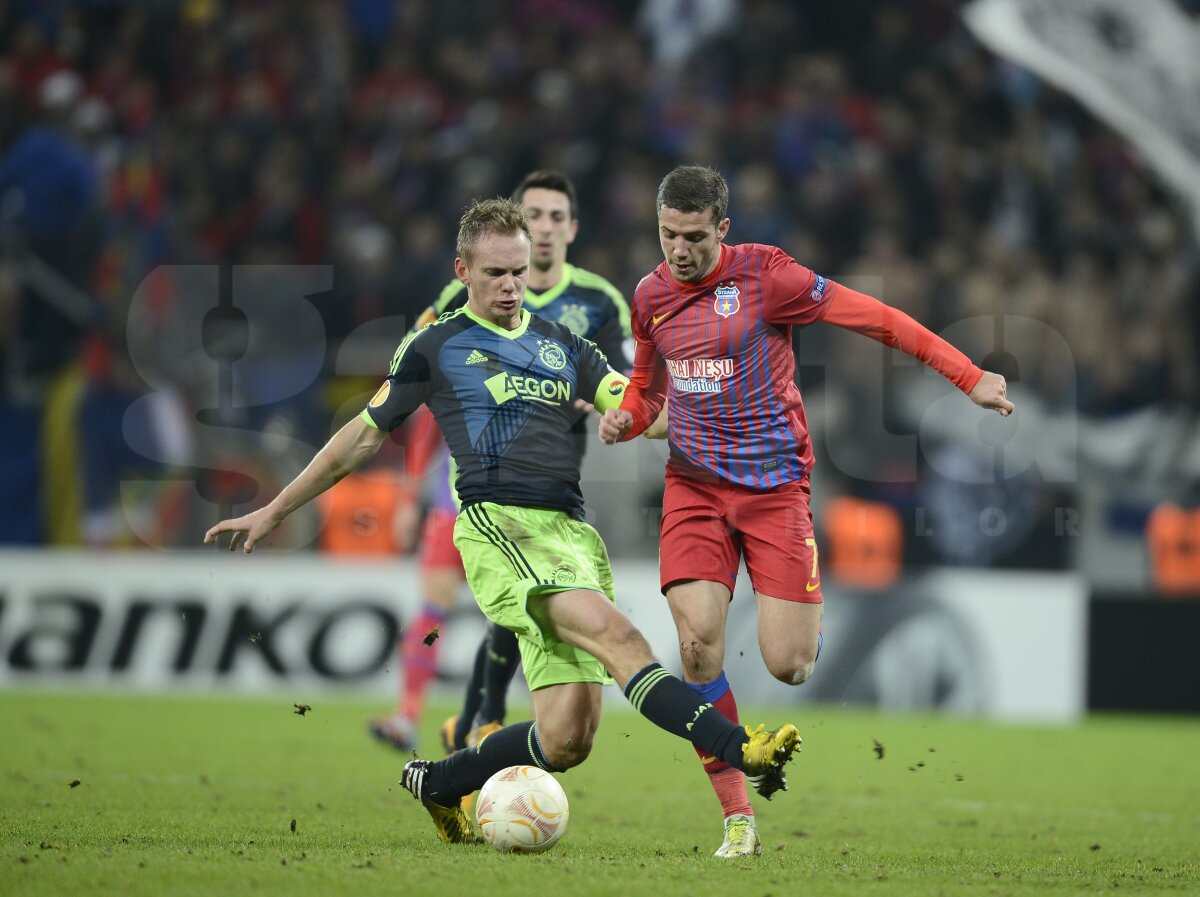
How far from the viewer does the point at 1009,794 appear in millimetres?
7754

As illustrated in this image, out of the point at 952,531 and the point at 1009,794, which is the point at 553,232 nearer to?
the point at 1009,794

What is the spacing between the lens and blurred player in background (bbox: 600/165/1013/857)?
219 inches

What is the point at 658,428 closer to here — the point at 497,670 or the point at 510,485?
the point at 510,485

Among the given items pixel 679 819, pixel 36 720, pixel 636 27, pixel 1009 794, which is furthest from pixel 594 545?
pixel 636 27

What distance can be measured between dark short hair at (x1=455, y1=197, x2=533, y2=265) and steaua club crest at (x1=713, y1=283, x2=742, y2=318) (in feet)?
2.42

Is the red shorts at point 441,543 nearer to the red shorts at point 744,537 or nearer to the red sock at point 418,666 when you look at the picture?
the red sock at point 418,666

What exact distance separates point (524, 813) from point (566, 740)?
272mm

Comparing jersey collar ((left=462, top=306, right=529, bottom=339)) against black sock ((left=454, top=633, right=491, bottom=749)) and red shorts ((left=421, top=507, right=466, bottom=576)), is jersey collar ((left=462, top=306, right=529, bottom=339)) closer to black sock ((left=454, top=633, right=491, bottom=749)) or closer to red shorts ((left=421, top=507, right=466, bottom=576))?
black sock ((left=454, top=633, right=491, bottom=749))

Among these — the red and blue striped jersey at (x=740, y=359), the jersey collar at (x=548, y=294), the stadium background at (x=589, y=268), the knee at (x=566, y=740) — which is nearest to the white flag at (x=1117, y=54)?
the stadium background at (x=589, y=268)

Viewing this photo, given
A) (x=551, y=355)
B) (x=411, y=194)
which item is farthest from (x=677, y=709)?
(x=411, y=194)

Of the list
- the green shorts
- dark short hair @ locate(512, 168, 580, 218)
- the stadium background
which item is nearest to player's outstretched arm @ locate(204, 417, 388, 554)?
the green shorts

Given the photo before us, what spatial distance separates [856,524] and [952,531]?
0.73 m

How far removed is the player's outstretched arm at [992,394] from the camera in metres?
5.26

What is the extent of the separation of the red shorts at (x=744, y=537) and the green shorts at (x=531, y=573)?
408 mm
